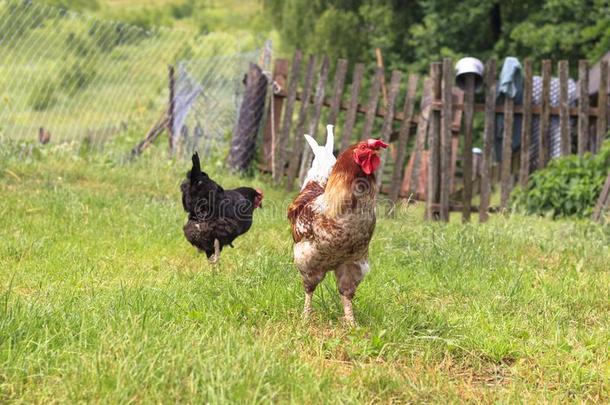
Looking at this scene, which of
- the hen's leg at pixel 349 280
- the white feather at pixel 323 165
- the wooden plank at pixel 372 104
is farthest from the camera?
the wooden plank at pixel 372 104

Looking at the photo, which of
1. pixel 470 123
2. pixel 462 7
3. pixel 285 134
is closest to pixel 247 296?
pixel 470 123

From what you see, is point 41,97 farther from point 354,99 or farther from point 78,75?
point 354,99

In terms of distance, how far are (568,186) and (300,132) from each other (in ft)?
12.0

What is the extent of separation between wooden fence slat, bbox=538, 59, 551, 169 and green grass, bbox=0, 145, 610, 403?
8.63 ft

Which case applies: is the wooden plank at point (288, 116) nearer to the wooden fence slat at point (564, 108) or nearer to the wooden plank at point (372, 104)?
the wooden plank at point (372, 104)

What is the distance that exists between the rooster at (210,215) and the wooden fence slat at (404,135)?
12.4ft

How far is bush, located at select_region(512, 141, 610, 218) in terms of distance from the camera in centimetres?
930

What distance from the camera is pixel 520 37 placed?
18.1 metres

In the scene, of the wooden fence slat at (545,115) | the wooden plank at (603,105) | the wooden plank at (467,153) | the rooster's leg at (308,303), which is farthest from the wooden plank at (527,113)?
the rooster's leg at (308,303)

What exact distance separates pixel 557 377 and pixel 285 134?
7.64 m

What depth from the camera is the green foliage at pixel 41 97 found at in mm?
12141

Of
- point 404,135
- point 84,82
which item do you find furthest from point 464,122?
point 84,82

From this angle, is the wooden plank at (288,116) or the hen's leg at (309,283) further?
the wooden plank at (288,116)

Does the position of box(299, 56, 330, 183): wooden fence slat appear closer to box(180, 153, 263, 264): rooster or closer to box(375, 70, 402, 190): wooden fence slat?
box(375, 70, 402, 190): wooden fence slat
